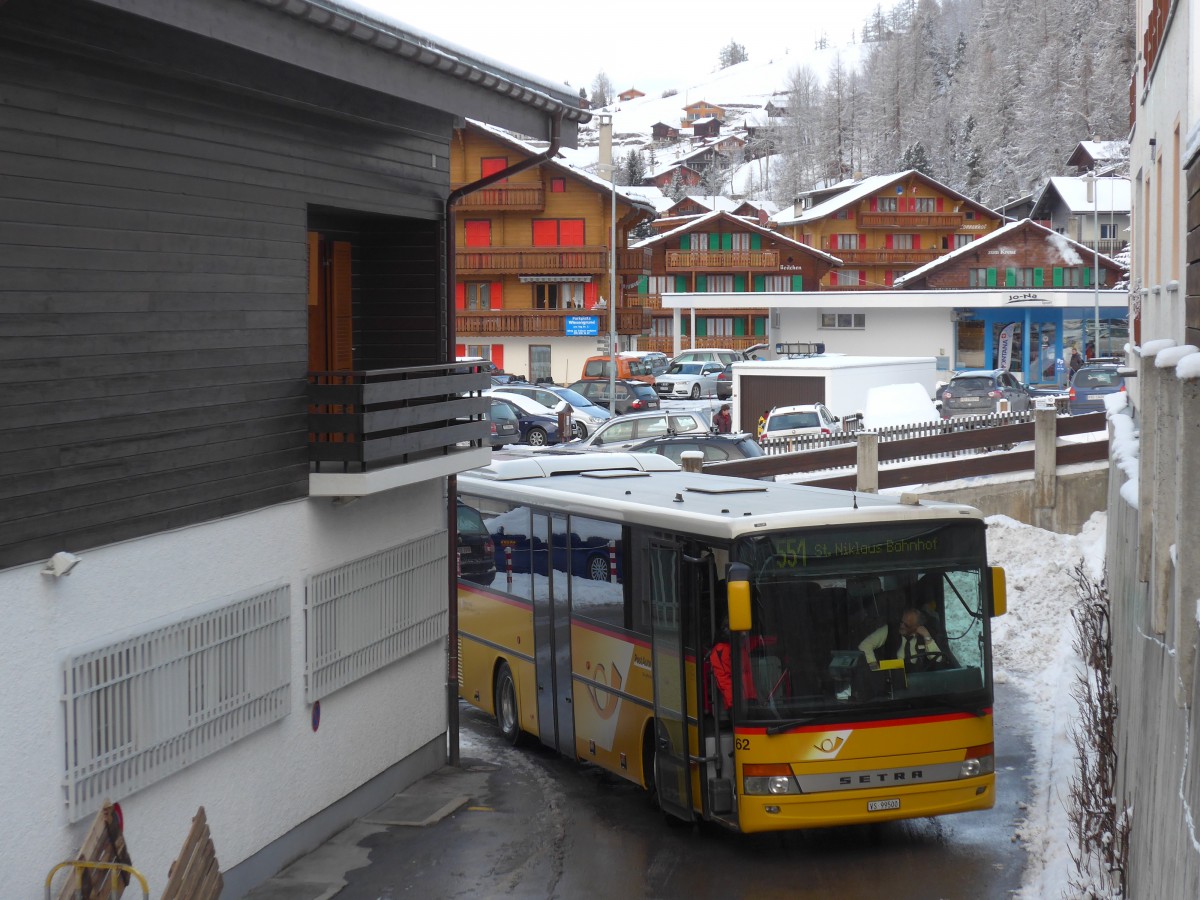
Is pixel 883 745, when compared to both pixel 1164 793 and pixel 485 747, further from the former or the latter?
pixel 485 747

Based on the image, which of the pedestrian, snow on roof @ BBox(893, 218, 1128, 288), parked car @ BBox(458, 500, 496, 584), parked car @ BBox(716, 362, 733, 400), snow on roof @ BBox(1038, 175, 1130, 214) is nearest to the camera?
parked car @ BBox(458, 500, 496, 584)

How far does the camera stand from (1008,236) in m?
74.0

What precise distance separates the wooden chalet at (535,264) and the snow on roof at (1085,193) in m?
29.1

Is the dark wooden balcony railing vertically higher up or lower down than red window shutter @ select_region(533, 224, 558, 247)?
lower down

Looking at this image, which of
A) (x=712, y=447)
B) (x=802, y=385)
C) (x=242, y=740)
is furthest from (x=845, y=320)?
(x=242, y=740)

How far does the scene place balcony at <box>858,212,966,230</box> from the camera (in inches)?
3775

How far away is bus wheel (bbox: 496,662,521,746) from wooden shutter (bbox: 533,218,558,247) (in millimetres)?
55432

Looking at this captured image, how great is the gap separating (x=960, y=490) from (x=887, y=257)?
7183cm

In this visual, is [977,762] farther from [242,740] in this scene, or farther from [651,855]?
[242,740]

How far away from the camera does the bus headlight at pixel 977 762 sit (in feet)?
36.3

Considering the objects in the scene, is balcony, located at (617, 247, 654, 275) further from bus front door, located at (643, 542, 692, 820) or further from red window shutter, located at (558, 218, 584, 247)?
bus front door, located at (643, 542, 692, 820)

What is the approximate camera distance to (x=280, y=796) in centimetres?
1106

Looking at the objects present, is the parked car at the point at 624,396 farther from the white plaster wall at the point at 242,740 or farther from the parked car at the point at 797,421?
the white plaster wall at the point at 242,740

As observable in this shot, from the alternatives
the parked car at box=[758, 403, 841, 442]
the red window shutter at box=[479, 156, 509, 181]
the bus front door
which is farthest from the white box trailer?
the red window shutter at box=[479, 156, 509, 181]
